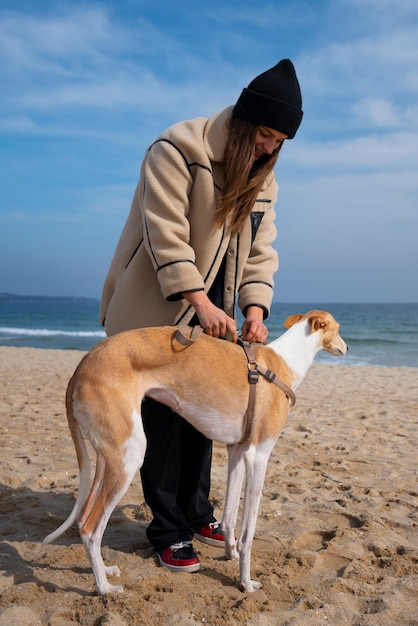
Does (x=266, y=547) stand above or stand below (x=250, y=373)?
below

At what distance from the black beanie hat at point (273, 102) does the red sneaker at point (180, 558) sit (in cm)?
234

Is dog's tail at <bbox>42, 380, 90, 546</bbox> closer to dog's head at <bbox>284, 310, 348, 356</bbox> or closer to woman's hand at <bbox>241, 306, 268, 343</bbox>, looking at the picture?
woman's hand at <bbox>241, 306, 268, 343</bbox>

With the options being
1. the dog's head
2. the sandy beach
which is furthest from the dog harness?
the sandy beach

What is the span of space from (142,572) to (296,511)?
4.57 feet

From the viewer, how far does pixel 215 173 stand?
321 centimetres

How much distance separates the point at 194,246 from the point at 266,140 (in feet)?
2.26

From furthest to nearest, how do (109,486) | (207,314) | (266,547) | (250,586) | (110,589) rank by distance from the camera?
(266,547), (207,314), (250,586), (110,589), (109,486)

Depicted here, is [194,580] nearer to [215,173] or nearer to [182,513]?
[182,513]

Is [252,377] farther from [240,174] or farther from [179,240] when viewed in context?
[240,174]

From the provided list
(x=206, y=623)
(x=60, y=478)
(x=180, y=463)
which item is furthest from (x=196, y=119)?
(x=60, y=478)

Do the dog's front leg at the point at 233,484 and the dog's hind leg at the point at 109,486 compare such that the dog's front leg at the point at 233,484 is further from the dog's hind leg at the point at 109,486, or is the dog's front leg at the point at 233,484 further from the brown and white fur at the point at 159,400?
the dog's hind leg at the point at 109,486

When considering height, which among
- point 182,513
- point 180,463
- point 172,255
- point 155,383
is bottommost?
point 182,513

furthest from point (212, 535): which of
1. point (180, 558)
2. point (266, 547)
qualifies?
point (180, 558)

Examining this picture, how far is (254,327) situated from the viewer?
3.42 metres
